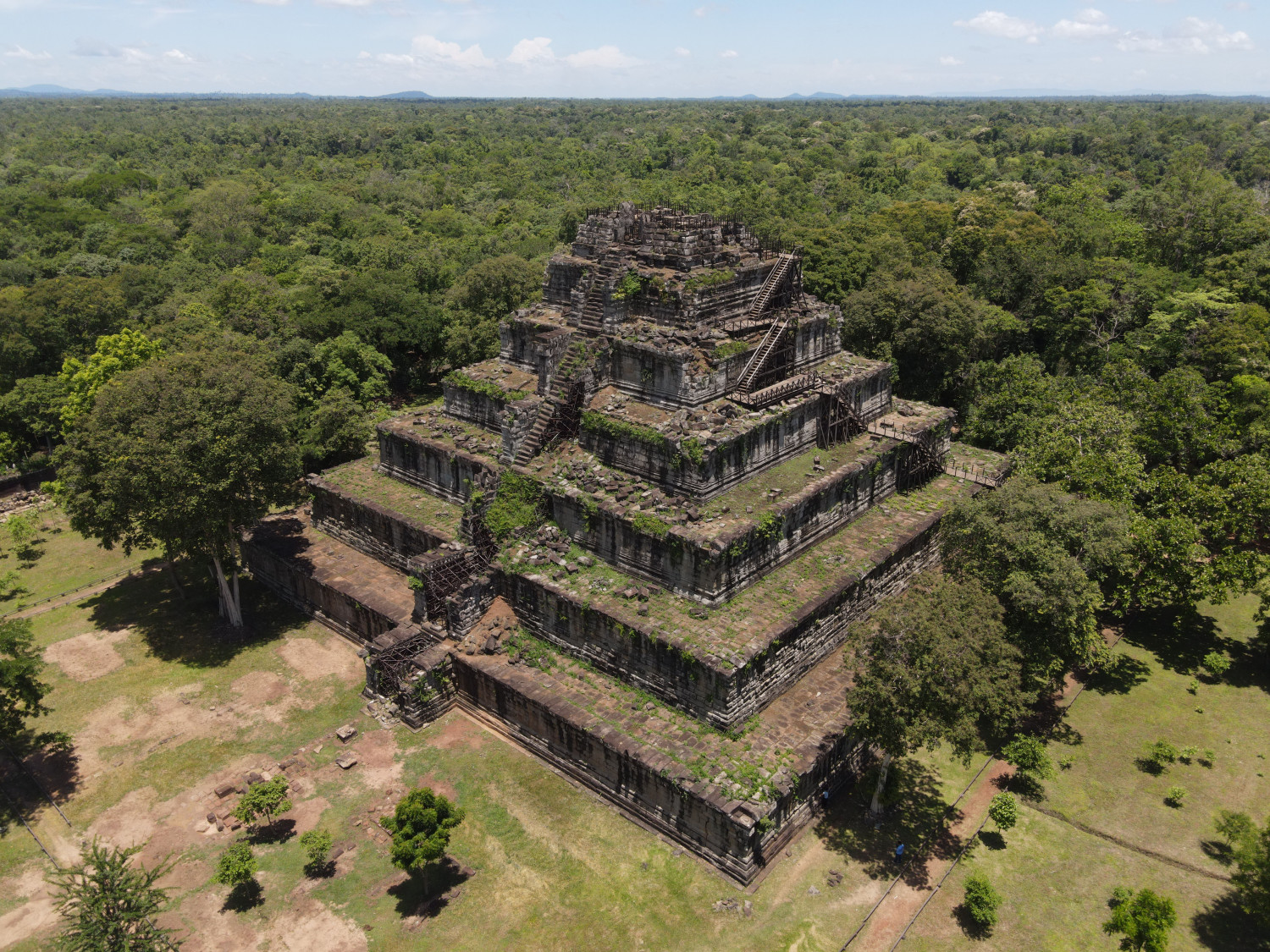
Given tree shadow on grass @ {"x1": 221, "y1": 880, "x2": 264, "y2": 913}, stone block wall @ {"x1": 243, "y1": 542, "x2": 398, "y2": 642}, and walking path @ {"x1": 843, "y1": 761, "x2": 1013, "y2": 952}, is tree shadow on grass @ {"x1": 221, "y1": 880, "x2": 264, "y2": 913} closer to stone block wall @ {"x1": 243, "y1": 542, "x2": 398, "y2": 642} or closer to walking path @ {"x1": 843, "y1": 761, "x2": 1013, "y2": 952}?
stone block wall @ {"x1": 243, "y1": 542, "x2": 398, "y2": 642}

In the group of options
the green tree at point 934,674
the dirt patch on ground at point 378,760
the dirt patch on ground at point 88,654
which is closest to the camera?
the green tree at point 934,674

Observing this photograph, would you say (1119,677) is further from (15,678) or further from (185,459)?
(15,678)

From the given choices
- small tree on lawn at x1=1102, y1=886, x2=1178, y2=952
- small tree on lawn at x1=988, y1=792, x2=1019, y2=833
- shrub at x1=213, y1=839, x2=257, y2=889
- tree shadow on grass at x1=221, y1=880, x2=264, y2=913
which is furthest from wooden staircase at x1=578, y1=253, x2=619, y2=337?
small tree on lawn at x1=1102, y1=886, x2=1178, y2=952

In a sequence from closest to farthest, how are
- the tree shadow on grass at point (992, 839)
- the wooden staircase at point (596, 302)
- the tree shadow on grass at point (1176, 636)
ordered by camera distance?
the tree shadow on grass at point (992, 839)
the tree shadow on grass at point (1176, 636)
the wooden staircase at point (596, 302)

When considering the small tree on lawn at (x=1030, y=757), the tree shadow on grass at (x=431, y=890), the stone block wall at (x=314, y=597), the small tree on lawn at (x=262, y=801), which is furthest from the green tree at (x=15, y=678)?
the small tree on lawn at (x=1030, y=757)

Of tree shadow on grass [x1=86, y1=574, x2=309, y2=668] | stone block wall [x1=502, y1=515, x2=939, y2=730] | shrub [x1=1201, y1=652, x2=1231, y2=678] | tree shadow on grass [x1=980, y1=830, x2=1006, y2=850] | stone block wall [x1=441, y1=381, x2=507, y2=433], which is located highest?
Answer: stone block wall [x1=441, y1=381, x2=507, y2=433]

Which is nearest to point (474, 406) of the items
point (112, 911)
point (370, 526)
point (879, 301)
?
point (370, 526)

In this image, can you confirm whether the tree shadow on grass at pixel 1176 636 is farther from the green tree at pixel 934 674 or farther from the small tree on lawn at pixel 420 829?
the small tree on lawn at pixel 420 829
